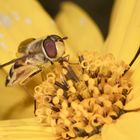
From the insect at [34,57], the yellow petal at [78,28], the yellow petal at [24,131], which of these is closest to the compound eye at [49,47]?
the insect at [34,57]

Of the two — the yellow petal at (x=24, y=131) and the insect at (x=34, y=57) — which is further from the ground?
the insect at (x=34, y=57)

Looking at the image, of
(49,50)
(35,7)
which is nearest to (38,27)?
(35,7)

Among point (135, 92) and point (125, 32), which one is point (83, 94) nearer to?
point (135, 92)

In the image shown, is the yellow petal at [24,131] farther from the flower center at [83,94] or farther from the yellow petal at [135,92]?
the yellow petal at [135,92]

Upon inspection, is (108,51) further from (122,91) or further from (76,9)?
(76,9)

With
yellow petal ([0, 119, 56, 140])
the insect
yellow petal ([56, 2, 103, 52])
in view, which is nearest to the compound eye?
the insect

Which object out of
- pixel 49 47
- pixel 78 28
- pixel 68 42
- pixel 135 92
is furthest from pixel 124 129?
pixel 78 28
